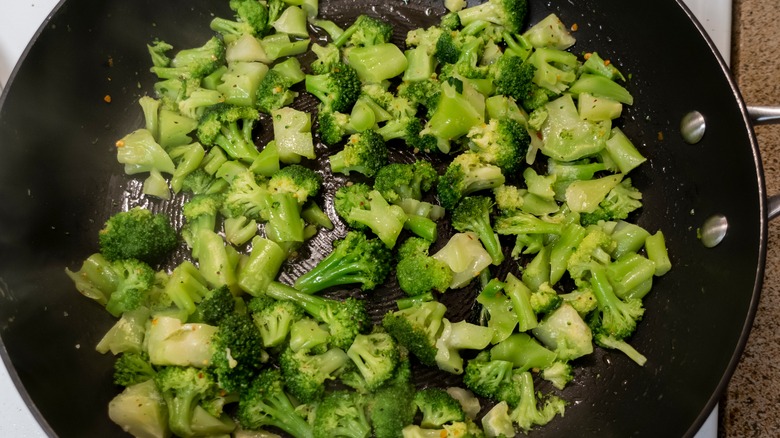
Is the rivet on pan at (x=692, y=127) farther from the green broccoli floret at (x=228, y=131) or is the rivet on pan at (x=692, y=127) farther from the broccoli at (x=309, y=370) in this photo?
the green broccoli floret at (x=228, y=131)

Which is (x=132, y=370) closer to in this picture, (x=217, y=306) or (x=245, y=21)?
(x=217, y=306)

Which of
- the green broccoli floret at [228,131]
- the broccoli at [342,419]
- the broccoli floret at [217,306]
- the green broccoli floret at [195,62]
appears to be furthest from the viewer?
the green broccoli floret at [195,62]

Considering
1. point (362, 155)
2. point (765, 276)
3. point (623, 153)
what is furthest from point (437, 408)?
point (765, 276)

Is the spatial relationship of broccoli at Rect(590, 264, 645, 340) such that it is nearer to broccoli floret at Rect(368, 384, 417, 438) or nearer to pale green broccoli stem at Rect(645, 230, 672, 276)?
pale green broccoli stem at Rect(645, 230, 672, 276)

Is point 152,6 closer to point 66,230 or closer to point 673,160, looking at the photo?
point 66,230

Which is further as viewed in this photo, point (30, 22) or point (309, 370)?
point (30, 22)

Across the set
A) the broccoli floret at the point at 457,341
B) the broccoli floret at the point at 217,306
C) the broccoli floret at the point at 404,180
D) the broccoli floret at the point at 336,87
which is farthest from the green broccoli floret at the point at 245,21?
the broccoli floret at the point at 457,341

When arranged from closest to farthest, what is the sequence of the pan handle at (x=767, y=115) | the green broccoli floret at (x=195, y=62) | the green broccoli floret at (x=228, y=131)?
the pan handle at (x=767, y=115), the green broccoli floret at (x=228, y=131), the green broccoli floret at (x=195, y=62)
